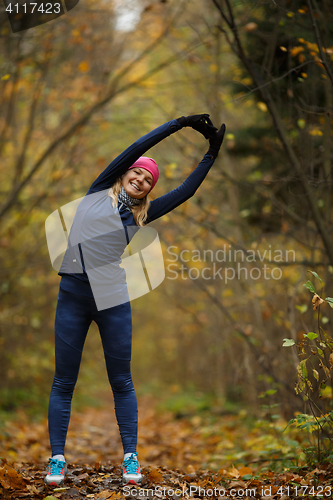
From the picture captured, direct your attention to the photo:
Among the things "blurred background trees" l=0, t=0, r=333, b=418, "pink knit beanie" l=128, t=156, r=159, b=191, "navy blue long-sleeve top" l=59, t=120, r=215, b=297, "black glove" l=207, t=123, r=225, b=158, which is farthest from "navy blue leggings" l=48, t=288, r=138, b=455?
"blurred background trees" l=0, t=0, r=333, b=418

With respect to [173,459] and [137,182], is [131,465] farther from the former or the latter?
[173,459]

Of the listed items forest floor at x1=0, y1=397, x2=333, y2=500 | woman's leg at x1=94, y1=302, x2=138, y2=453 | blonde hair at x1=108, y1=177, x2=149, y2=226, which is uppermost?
blonde hair at x1=108, y1=177, x2=149, y2=226

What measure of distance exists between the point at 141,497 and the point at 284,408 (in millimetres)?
3295

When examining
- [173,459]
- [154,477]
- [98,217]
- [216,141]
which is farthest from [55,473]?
[173,459]

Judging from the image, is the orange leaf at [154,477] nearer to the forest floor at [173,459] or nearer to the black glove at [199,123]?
the forest floor at [173,459]

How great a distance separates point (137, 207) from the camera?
9.11 ft

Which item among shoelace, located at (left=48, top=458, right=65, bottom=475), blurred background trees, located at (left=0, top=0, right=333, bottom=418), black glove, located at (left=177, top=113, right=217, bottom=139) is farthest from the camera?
blurred background trees, located at (left=0, top=0, right=333, bottom=418)

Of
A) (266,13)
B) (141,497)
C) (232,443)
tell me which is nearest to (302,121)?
(266,13)

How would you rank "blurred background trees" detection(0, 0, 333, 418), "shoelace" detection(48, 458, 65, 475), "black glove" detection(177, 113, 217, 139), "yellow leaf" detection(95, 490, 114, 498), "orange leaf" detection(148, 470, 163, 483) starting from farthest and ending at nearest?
"blurred background trees" detection(0, 0, 333, 418)
"orange leaf" detection(148, 470, 163, 483)
"black glove" detection(177, 113, 217, 139)
"shoelace" detection(48, 458, 65, 475)
"yellow leaf" detection(95, 490, 114, 498)

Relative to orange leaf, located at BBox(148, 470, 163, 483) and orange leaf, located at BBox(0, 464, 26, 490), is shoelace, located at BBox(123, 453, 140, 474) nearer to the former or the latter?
orange leaf, located at BBox(148, 470, 163, 483)

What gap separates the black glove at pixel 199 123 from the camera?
2.70 m

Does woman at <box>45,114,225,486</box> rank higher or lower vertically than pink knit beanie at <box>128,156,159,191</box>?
lower

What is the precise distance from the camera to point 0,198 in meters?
8.30

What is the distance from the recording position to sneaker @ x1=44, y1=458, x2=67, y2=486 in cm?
254
